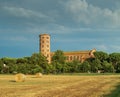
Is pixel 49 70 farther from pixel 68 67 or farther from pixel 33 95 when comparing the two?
pixel 33 95

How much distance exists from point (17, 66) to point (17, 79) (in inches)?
3867

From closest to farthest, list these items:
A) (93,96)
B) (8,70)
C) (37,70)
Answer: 1. (93,96)
2. (37,70)
3. (8,70)

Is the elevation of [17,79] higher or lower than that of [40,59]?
lower

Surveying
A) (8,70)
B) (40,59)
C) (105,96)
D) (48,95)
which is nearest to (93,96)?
(105,96)

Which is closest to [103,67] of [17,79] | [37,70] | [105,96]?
[37,70]

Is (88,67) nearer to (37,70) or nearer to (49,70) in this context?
(49,70)

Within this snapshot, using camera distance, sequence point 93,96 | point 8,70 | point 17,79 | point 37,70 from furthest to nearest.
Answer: point 8,70
point 37,70
point 17,79
point 93,96

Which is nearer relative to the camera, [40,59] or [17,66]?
[17,66]

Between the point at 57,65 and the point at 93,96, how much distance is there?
499ft

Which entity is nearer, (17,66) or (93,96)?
(93,96)

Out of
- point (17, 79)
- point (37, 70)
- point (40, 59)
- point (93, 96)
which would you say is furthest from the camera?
point (40, 59)

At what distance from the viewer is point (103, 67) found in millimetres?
186250

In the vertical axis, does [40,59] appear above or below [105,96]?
above

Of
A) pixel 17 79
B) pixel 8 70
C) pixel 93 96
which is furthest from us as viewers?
pixel 8 70
